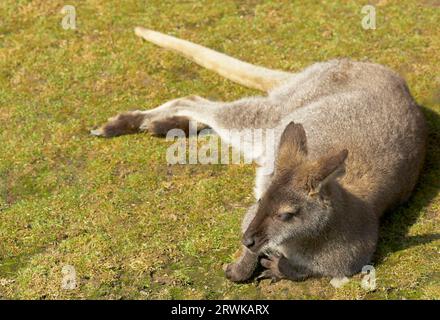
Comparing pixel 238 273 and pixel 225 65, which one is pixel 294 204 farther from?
pixel 225 65

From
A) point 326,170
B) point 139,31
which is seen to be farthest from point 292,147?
point 139,31

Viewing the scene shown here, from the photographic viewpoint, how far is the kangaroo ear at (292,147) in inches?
216

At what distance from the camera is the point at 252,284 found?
5848 mm

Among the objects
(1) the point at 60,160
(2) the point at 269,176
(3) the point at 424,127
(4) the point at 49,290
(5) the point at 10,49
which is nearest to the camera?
(4) the point at 49,290

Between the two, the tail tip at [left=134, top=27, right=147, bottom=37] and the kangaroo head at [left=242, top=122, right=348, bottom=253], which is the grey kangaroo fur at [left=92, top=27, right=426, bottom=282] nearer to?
the kangaroo head at [left=242, top=122, right=348, bottom=253]

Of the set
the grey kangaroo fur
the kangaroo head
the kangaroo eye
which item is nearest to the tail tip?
the grey kangaroo fur

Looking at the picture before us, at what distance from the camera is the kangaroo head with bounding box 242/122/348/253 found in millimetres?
5250

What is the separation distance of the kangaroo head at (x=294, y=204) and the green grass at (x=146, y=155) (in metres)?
0.67

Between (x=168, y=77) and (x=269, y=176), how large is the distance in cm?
326

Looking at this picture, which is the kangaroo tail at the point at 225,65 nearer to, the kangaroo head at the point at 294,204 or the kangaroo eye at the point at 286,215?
the kangaroo head at the point at 294,204

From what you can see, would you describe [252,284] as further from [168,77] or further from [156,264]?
[168,77]

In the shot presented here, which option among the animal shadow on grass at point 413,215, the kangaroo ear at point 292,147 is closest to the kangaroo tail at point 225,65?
the animal shadow on grass at point 413,215

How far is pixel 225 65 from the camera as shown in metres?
9.03

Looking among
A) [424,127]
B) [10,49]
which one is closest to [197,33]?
[10,49]
